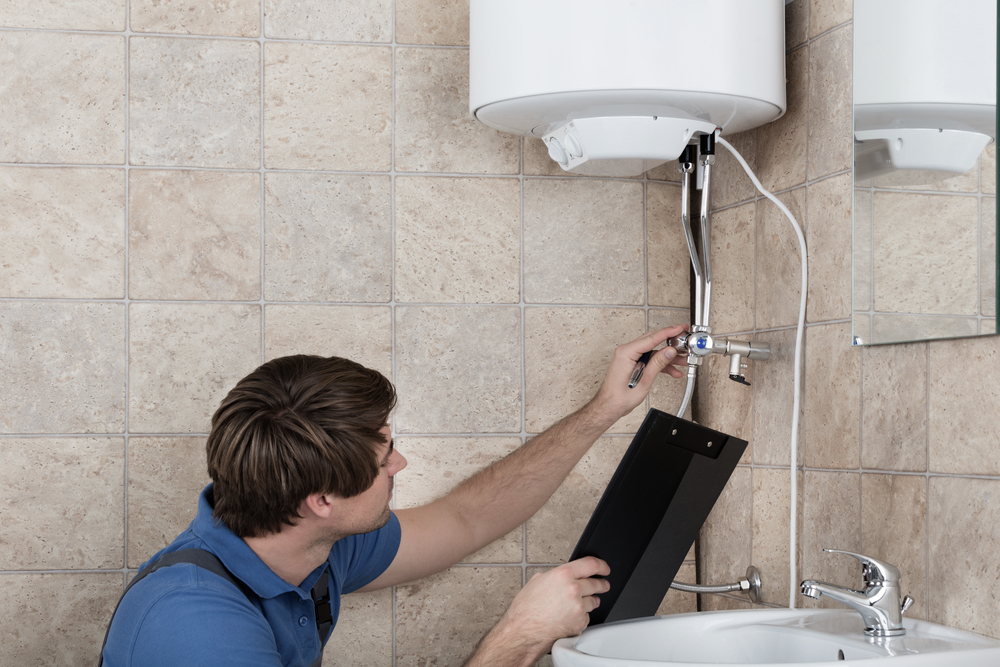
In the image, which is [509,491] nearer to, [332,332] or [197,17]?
[332,332]

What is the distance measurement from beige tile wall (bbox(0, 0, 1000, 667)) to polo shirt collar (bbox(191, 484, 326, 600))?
11.3 inches

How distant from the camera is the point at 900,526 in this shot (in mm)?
1116

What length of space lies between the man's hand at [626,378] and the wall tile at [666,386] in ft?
0.38

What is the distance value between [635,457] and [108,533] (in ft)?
2.72

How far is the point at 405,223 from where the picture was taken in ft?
4.95

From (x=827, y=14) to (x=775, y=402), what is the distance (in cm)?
55

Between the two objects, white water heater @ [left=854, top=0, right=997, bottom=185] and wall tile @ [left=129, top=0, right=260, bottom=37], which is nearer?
white water heater @ [left=854, top=0, right=997, bottom=185]

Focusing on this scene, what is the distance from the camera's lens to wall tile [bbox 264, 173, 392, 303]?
1.48 metres

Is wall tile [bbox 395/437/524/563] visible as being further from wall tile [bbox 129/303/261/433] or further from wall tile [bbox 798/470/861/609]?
wall tile [bbox 798/470/861/609]

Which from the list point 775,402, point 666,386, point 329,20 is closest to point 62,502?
point 329,20

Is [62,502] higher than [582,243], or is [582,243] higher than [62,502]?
[582,243]

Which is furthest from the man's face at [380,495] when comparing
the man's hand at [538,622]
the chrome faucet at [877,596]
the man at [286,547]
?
the chrome faucet at [877,596]

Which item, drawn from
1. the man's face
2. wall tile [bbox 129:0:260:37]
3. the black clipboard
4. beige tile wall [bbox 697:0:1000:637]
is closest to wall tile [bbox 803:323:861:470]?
beige tile wall [bbox 697:0:1000:637]

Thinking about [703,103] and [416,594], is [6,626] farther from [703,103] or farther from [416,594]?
[703,103]
